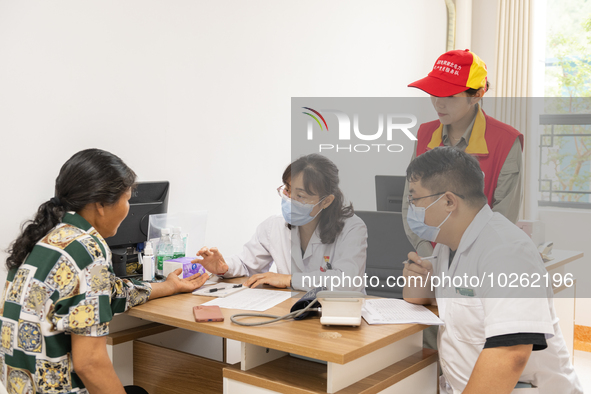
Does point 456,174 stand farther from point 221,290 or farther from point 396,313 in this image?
point 221,290

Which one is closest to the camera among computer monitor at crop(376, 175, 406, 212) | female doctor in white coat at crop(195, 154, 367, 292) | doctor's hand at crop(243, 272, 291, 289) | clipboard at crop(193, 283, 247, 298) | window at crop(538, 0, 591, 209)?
clipboard at crop(193, 283, 247, 298)

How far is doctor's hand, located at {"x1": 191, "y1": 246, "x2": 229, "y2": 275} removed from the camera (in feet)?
6.82

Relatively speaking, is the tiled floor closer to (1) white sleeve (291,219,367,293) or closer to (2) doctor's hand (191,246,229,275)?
(1) white sleeve (291,219,367,293)

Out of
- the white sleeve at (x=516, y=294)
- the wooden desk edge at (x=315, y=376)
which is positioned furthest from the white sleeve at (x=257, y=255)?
the white sleeve at (x=516, y=294)

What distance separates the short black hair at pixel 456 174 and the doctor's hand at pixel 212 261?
0.94 meters

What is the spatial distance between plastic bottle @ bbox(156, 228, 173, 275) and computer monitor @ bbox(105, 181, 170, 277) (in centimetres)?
7

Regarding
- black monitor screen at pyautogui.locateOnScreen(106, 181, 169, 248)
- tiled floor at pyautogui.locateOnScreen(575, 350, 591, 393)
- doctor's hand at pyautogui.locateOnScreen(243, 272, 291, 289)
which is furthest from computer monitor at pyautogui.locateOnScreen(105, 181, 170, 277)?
tiled floor at pyautogui.locateOnScreen(575, 350, 591, 393)

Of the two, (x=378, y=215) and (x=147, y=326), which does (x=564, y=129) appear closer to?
(x=378, y=215)

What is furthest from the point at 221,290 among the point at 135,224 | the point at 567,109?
the point at 567,109

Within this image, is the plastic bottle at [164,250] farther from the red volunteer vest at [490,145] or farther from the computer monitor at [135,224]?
the red volunteer vest at [490,145]

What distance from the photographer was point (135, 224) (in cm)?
210

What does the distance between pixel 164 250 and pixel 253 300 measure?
0.57 m

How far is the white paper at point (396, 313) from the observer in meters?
1.52

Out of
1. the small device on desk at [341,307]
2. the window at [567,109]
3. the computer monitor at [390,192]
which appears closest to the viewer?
the small device on desk at [341,307]
